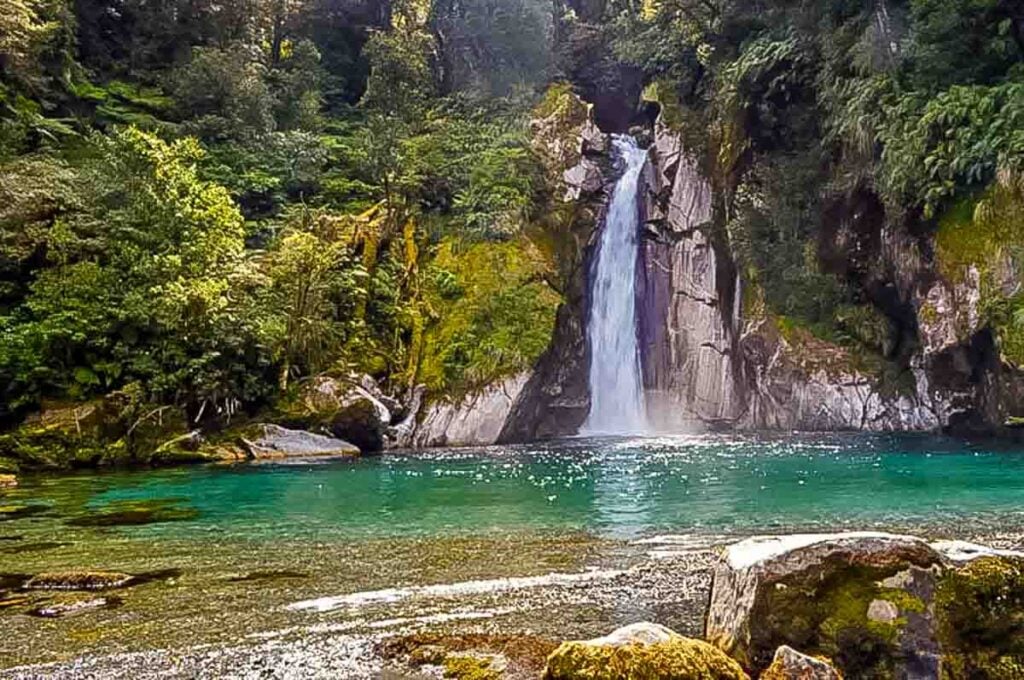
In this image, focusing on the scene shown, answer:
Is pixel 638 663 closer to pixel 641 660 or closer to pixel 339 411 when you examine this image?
pixel 641 660

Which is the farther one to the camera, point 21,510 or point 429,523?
point 21,510

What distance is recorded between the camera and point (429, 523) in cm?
1026

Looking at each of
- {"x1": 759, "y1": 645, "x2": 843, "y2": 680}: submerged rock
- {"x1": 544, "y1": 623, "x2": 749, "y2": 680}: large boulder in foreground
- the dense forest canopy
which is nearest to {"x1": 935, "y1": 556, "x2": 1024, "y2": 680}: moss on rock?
{"x1": 759, "y1": 645, "x2": 843, "y2": 680}: submerged rock

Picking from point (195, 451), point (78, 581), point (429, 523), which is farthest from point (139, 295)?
point (78, 581)

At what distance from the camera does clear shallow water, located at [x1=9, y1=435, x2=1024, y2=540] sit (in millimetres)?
9898

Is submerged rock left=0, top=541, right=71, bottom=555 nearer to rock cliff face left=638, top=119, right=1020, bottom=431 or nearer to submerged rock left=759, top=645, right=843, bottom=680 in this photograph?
submerged rock left=759, top=645, right=843, bottom=680

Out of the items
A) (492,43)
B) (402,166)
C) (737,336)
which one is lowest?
(737,336)

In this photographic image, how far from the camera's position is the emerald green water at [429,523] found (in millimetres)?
5922

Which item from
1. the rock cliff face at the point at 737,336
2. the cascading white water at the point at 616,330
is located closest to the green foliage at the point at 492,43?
the rock cliff face at the point at 737,336

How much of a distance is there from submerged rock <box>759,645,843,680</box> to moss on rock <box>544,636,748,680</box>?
0.59 ft

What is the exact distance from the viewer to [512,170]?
27.5m

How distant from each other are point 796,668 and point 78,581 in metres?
5.84

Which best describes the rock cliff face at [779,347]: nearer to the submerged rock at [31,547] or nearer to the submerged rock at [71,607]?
the submerged rock at [31,547]

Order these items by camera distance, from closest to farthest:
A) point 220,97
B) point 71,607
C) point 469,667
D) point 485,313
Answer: point 469,667 < point 71,607 < point 485,313 < point 220,97
